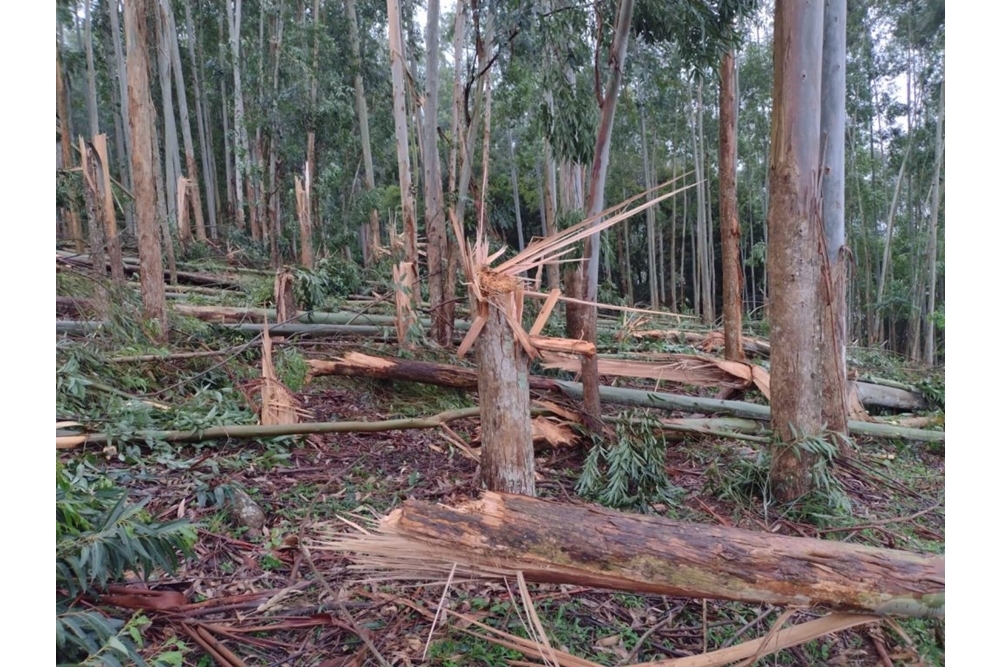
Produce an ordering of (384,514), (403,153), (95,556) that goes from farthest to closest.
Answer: (403,153)
(384,514)
(95,556)

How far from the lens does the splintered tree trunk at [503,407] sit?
6.50 feet

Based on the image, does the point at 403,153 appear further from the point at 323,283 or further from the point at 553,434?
the point at 553,434

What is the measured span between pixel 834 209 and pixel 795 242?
693 millimetres

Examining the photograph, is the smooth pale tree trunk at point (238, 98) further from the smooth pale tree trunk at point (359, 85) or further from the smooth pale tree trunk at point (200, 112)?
the smooth pale tree trunk at point (359, 85)

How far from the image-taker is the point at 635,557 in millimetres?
1304

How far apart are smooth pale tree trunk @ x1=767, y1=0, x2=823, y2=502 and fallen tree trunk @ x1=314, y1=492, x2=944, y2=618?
4.34 ft

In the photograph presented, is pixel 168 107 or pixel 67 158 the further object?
pixel 168 107

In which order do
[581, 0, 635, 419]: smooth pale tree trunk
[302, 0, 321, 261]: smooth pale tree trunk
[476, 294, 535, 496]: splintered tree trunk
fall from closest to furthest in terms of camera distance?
[476, 294, 535, 496]: splintered tree trunk, [581, 0, 635, 419]: smooth pale tree trunk, [302, 0, 321, 261]: smooth pale tree trunk

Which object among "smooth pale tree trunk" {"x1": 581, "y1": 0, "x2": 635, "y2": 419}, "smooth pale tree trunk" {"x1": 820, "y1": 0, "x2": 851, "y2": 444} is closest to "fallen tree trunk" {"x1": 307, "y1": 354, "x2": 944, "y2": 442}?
"smooth pale tree trunk" {"x1": 820, "y1": 0, "x2": 851, "y2": 444}

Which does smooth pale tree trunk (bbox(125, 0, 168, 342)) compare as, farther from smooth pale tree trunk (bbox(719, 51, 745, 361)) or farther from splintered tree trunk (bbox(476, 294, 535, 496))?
smooth pale tree trunk (bbox(719, 51, 745, 361))

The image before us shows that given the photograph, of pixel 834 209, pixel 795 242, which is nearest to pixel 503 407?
pixel 795 242

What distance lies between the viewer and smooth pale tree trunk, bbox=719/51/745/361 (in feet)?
14.4

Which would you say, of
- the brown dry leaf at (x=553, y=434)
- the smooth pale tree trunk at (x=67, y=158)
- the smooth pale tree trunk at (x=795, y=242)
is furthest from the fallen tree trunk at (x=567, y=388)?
the smooth pale tree trunk at (x=67, y=158)

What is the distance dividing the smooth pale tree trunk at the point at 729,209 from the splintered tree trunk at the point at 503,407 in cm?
309
